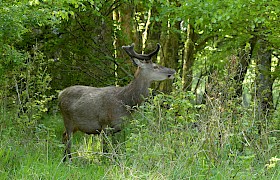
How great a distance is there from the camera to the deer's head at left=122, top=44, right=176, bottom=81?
1145cm

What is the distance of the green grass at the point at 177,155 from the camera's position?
713 centimetres

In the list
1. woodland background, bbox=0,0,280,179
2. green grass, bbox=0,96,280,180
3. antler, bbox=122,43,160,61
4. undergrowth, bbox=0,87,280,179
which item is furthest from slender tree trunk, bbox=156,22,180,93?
green grass, bbox=0,96,280,180

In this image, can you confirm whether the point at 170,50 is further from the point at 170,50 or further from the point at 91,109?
the point at 91,109

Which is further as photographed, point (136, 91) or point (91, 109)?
point (136, 91)

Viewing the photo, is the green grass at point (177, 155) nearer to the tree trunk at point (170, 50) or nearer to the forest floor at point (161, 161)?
the forest floor at point (161, 161)

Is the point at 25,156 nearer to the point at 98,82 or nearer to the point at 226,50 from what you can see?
the point at 98,82

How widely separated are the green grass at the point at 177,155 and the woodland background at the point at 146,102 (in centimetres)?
2

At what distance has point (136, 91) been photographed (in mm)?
11148

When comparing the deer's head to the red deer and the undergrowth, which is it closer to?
the red deer

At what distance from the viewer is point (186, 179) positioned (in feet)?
23.3

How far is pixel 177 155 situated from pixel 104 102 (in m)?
3.54

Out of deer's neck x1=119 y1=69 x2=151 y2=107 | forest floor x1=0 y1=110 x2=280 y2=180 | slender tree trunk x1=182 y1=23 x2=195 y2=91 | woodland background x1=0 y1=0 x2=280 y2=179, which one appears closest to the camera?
forest floor x1=0 y1=110 x2=280 y2=180

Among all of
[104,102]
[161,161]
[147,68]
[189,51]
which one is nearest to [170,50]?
[189,51]

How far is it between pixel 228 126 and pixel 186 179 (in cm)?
101
